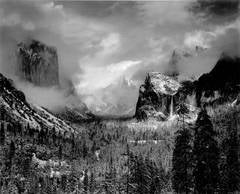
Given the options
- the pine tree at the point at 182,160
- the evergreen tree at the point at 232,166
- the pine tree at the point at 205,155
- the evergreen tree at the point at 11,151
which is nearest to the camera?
the pine tree at the point at 205,155

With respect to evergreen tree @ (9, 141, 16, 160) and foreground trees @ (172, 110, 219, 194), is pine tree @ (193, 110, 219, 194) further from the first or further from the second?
evergreen tree @ (9, 141, 16, 160)

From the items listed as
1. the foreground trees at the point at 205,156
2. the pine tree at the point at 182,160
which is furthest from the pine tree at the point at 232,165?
the foreground trees at the point at 205,156

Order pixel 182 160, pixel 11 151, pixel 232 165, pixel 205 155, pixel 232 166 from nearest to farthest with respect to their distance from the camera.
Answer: pixel 205 155
pixel 182 160
pixel 232 165
pixel 232 166
pixel 11 151

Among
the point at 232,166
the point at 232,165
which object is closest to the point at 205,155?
the point at 232,165

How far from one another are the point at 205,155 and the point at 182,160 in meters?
6.71

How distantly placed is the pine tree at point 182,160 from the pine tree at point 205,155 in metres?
4.61

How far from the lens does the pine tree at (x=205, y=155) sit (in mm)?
46000

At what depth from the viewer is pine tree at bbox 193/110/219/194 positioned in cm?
4600

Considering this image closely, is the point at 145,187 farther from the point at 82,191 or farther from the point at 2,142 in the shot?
the point at 2,142

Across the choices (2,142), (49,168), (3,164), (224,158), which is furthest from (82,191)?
(224,158)

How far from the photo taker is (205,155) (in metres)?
46.1

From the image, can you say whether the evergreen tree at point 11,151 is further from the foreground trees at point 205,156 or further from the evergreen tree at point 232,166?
the foreground trees at point 205,156

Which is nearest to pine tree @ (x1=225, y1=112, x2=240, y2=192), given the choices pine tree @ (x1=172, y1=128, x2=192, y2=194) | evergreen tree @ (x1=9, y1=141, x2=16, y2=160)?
pine tree @ (x1=172, y1=128, x2=192, y2=194)

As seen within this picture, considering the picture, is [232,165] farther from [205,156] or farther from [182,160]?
[205,156]
